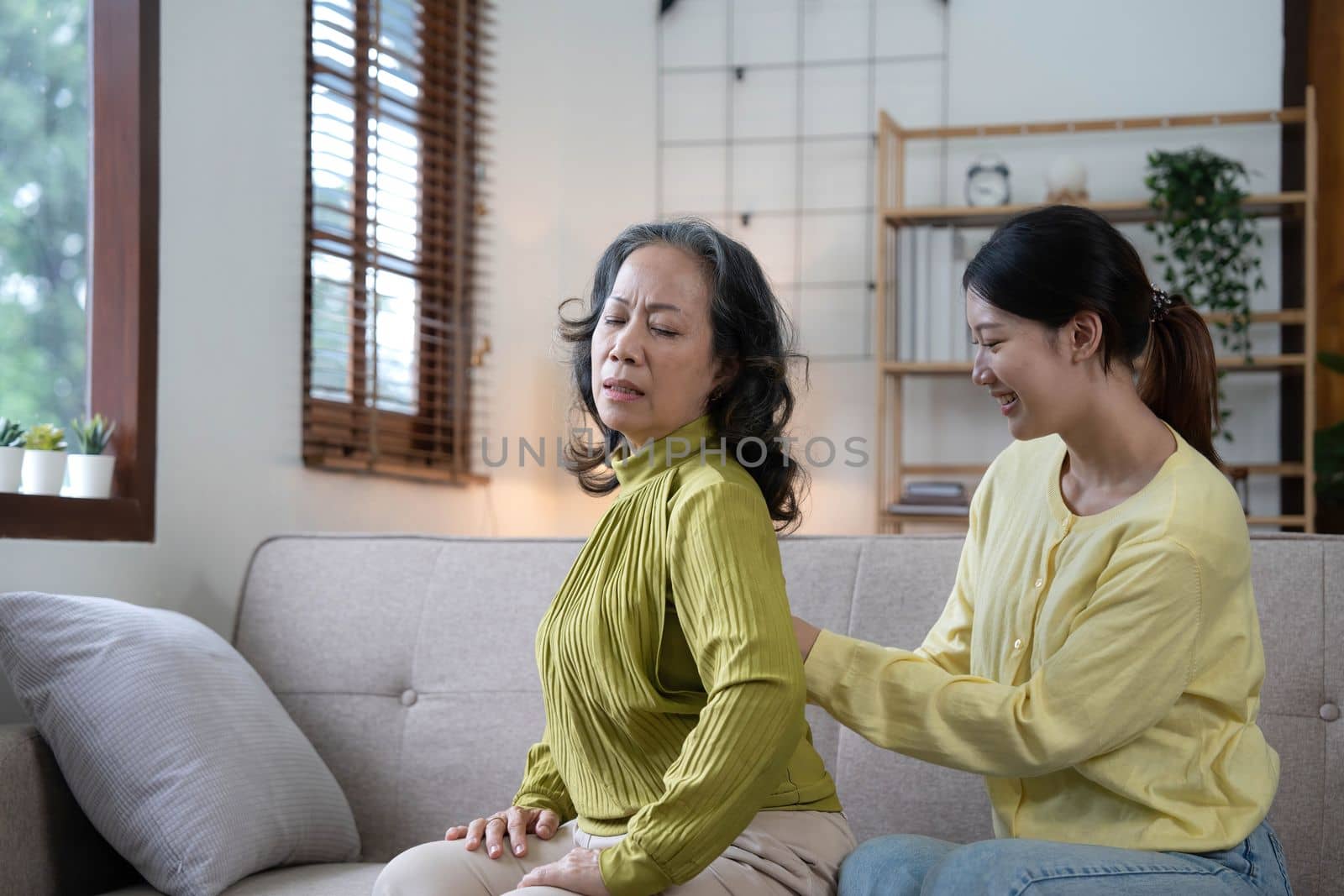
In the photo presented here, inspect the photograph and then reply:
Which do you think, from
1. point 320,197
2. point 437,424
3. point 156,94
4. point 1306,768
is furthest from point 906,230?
point 1306,768

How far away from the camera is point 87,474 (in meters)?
2.30

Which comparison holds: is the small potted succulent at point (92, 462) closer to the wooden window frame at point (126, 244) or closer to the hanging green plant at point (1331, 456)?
the wooden window frame at point (126, 244)

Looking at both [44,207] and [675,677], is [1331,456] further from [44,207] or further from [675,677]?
[44,207]

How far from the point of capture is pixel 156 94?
8.16 ft

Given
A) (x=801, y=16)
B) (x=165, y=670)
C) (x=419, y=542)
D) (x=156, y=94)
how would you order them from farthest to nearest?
(x=801, y=16) → (x=156, y=94) → (x=419, y=542) → (x=165, y=670)

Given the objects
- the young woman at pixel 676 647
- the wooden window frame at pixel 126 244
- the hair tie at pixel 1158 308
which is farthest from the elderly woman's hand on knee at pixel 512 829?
the wooden window frame at pixel 126 244

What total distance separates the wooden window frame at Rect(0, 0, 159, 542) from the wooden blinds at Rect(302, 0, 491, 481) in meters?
0.57

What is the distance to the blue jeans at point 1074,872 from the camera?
1207mm

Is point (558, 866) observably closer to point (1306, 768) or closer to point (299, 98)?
point (1306, 768)

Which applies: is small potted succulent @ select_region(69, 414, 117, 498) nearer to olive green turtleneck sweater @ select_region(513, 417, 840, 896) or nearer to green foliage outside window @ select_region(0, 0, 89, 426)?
green foliage outside window @ select_region(0, 0, 89, 426)

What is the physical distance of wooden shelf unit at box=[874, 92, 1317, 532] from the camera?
3.79 m

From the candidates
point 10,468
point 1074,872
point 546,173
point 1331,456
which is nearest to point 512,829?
point 1074,872

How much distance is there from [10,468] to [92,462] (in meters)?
0.17

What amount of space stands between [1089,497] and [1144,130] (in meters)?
3.02
